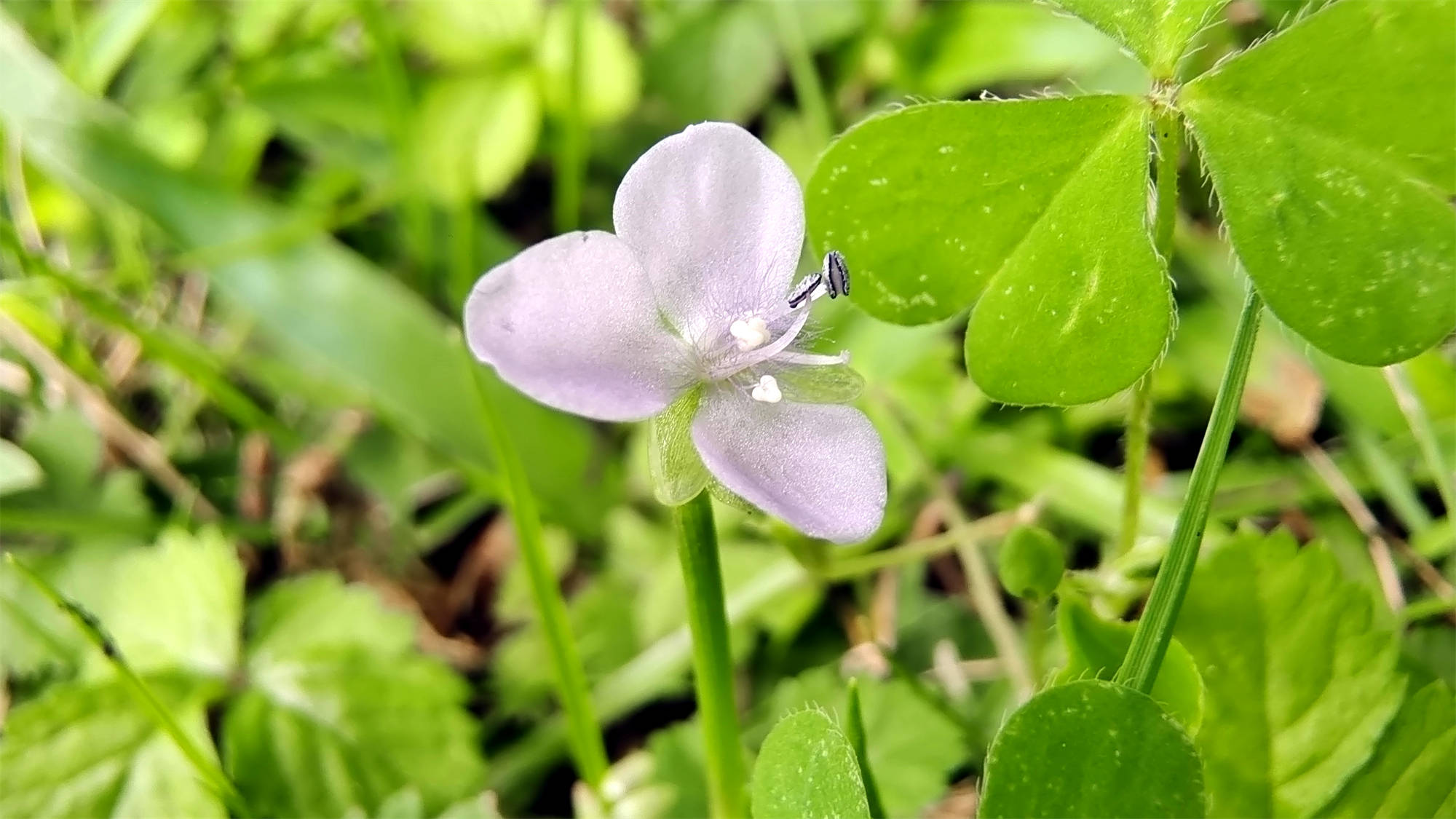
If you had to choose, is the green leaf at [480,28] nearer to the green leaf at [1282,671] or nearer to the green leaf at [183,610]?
the green leaf at [183,610]

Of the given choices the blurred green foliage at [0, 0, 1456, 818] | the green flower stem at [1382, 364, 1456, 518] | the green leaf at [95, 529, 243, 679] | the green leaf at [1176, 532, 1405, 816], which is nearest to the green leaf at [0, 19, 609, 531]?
the blurred green foliage at [0, 0, 1456, 818]

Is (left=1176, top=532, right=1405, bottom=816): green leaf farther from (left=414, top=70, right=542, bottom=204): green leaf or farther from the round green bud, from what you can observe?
(left=414, top=70, right=542, bottom=204): green leaf

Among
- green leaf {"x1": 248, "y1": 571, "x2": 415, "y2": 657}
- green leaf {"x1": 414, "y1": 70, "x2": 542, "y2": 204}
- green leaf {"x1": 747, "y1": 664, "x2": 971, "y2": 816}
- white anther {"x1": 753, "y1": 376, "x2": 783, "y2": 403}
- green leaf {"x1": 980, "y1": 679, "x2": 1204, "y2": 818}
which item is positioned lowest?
green leaf {"x1": 747, "y1": 664, "x2": 971, "y2": 816}

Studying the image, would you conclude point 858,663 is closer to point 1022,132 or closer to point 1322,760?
point 1322,760

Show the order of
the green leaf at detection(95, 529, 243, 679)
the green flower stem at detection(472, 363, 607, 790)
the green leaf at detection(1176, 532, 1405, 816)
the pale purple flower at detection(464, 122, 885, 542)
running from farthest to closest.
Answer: the green leaf at detection(95, 529, 243, 679), the green flower stem at detection(472, 363, 607, 790), the green leaf at detection(1176, 532, 1405, 816), the pale purple flower at detection(464, 122, 885, 542)

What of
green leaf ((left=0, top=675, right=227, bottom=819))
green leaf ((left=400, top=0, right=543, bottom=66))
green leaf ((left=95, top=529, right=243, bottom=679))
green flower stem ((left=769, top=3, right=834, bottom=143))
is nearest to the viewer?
green leaf ((left=0, top=675, right=227, bottom=819))

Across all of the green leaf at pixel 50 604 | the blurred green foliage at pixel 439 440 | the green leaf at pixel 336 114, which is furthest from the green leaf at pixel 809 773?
the green leaf at pixel 336 114

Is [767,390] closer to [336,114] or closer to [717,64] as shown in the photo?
[717,64]

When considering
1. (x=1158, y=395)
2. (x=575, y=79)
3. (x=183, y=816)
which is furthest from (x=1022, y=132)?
(x=183, y=816)
